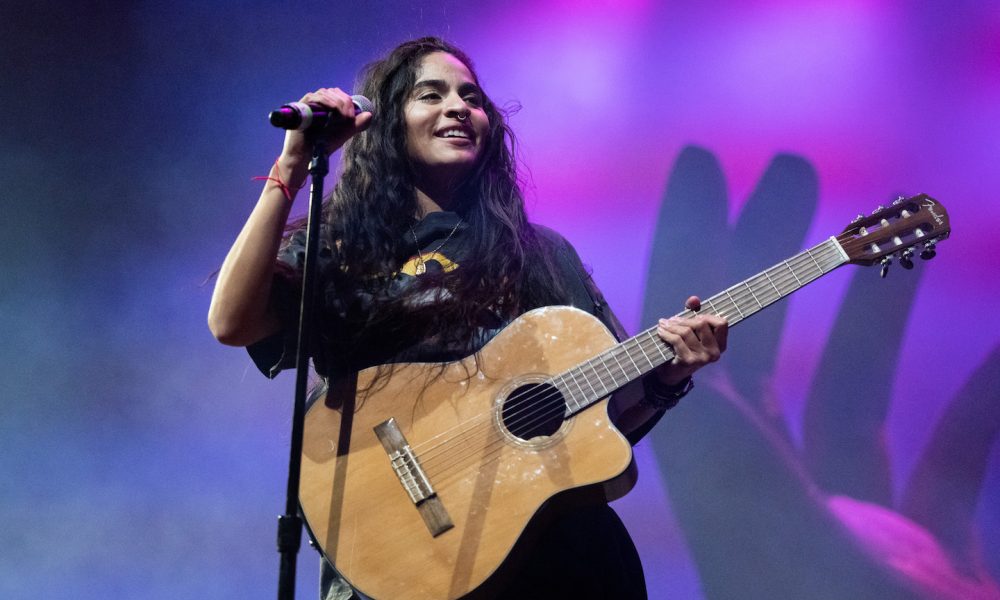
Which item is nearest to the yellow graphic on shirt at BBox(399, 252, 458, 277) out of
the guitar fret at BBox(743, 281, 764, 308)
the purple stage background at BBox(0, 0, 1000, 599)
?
the guitar fret at BBox(743, 281, 764, 308)

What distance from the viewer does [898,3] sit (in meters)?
2.60

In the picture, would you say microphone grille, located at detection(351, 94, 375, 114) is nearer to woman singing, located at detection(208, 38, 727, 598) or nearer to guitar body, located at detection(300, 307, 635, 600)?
woman singing, located at detection(208, 38, 727, 598)

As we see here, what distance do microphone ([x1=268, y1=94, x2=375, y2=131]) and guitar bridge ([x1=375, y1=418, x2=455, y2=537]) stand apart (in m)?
0.61

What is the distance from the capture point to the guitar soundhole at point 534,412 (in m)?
1.68

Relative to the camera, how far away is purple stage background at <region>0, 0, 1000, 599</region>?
8.25 ft

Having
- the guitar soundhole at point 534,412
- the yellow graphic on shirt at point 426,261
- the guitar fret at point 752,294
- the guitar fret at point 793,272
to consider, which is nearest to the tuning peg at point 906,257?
the guitar fret at point 793,272

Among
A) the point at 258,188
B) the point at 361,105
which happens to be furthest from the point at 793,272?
the point at 258,188

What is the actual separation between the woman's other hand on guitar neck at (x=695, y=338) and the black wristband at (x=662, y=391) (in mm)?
54

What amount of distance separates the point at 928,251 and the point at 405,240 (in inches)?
48.3

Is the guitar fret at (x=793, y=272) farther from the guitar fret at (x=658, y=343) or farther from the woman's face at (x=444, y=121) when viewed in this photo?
the woman's face at (x=444, y=121)

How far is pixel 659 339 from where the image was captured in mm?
1825

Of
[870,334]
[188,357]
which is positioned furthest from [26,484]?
[870,334]

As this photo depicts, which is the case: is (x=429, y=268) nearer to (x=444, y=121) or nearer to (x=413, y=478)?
(x=444, y=121)

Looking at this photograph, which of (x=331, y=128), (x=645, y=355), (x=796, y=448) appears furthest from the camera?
(x=796, y=448)
